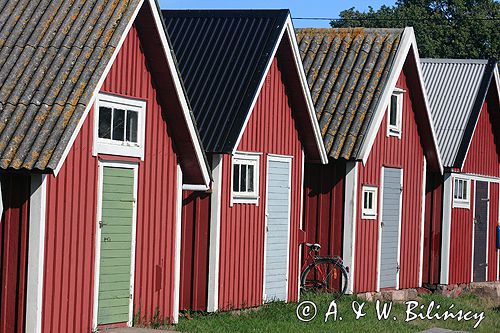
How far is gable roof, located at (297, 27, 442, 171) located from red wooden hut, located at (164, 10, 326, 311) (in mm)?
1110

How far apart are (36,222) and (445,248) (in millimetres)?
16664

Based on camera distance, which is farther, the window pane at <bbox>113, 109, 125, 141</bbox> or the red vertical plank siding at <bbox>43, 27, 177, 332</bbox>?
the window pane at <bbox>113, 109, 125, 141</bbox>

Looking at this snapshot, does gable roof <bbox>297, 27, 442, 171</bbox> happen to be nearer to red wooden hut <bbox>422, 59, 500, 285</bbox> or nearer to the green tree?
red wooden hut <bbox>422, 59, 500, 285</bbox>

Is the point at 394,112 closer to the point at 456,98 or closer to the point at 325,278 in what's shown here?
the point at 325,278

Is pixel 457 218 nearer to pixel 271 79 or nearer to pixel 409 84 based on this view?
pixel 409 84

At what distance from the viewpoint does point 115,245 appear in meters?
16.8

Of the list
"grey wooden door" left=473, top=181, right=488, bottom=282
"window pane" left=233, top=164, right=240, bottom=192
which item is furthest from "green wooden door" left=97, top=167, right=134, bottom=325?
"grey wooden door" left=473, top=181, right=488, bottom=282

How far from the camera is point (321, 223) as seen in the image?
2470 cm

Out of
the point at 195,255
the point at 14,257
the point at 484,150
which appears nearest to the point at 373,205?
the point at 195,255

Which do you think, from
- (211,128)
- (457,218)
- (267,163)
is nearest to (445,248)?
(457,218)

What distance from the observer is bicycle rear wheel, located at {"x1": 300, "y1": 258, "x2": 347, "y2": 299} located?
2412 centimetres

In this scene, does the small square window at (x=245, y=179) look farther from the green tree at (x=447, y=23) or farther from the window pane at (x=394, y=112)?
the green tree at (x=447, y=23)

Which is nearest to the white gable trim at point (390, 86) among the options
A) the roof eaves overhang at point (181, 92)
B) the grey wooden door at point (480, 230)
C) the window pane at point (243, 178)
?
the window pane at point (243, 178)

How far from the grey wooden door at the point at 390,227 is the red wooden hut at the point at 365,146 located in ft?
0.07
